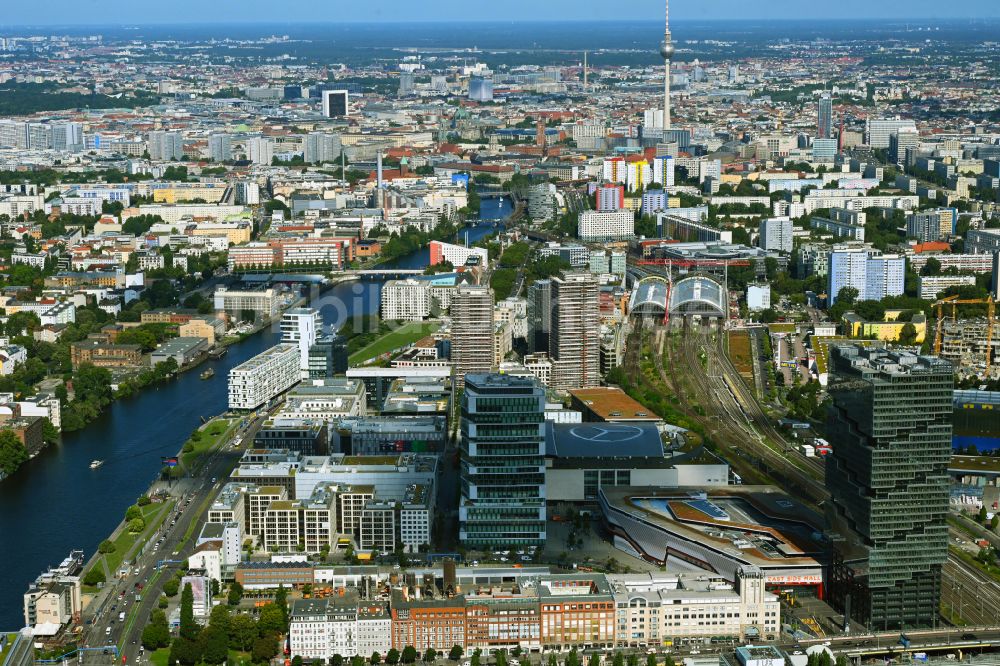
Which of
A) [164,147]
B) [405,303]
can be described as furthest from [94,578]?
[164,147]

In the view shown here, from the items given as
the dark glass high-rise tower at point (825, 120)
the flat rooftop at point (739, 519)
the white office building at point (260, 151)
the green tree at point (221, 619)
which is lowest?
the green tree at point (221, 619)

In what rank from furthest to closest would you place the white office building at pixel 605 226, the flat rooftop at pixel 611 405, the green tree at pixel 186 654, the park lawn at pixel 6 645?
the white office building at pixel 605 226
the flat rooftop at pixel 611 405
the green tree at pixel 186 654
the park lawn at pixel 6 645

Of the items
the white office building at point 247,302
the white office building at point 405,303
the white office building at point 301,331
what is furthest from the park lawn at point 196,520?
the white office building at point 247,302

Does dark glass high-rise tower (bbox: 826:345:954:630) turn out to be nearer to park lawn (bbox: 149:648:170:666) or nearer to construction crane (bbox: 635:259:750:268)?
park lawn (bbox: 149:648:170:666)

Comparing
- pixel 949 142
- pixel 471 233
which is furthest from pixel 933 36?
pixel 471 233

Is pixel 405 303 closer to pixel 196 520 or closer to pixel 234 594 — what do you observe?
pixel 196 520

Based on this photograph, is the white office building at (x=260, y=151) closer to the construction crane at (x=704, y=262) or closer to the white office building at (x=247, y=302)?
the construction crane at (x=704, y=262)

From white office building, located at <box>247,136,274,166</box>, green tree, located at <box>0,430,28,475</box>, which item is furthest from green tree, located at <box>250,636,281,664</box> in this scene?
white office building, located at <box>247,136,274,166</box>

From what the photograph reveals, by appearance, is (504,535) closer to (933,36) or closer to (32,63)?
(32,63)
